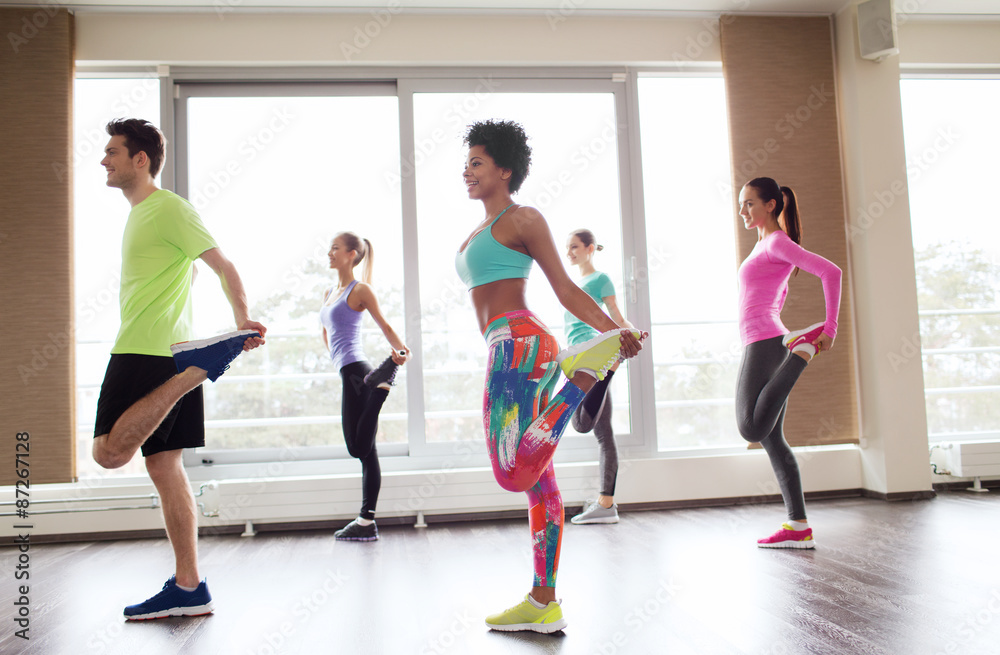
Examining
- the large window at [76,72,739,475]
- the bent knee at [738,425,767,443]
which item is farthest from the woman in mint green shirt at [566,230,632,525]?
the bent knee at [738,425,767,443]

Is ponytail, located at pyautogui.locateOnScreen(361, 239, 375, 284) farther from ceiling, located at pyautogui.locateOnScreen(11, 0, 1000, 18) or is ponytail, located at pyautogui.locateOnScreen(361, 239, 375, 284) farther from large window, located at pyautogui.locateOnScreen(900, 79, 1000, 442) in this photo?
large window, located at pyautogui.locateOnScreen(900, 79, 1000, 442)

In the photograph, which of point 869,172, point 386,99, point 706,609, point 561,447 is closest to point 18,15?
point 386,99

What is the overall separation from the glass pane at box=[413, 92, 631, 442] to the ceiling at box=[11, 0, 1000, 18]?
47 centimetres

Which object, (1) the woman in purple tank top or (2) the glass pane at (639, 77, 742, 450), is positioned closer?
(1) the woman in purple tank top

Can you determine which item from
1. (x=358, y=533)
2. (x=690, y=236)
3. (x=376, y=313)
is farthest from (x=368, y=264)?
(x=690, y=236)

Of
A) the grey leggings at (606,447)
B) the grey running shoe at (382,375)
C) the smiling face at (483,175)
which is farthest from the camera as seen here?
the grey leggings at (606,447)

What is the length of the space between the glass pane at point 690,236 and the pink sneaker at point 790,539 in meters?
1.26

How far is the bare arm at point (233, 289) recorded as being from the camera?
1847 millimetres

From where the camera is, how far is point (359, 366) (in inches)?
125

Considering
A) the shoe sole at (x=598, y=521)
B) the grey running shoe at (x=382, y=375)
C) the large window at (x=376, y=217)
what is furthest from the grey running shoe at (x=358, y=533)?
the shoe sole at (x=598, y=521)

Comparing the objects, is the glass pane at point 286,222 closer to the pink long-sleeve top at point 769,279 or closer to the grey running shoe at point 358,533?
the grey running shoe at point 358,533

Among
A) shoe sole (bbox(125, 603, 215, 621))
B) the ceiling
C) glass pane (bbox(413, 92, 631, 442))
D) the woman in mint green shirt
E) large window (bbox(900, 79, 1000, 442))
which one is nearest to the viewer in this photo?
shoe sole (bbox(125, 603, 215, 621))

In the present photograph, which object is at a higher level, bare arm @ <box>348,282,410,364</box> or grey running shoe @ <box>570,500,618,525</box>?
bare arm @ <box>348,282,410,364</box>

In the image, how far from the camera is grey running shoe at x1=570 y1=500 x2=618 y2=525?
3.32 metres
